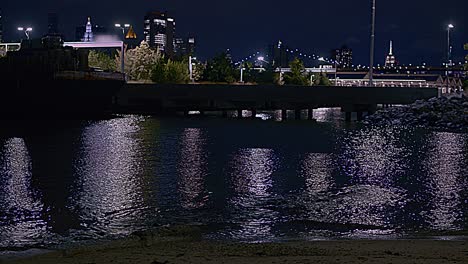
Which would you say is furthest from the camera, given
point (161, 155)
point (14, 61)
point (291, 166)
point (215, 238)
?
point (14, 61)

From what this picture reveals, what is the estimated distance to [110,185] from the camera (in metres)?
23.2

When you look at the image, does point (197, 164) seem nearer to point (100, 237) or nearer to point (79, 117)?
point (100, 237)

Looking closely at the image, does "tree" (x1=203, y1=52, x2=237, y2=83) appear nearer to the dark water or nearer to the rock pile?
the rock pile

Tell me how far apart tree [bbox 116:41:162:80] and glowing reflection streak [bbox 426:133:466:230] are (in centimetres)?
7877

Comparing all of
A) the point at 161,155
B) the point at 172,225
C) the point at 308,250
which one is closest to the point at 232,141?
the point at 161,155

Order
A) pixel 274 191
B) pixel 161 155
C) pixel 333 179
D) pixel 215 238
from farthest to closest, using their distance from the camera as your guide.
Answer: pixel 161 155, pixel 333 179, pixel 274 191, pixel 215 238

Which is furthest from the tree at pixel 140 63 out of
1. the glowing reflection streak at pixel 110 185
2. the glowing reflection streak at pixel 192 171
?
the glowing reflection streak at pixel 110 185

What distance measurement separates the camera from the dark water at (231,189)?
1625 cm

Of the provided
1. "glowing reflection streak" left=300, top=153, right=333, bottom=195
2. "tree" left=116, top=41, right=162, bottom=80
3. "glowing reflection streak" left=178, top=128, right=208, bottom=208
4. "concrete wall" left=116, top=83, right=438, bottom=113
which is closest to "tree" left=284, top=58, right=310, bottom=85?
"tree" left=116, top=41, right=162, bottom=80

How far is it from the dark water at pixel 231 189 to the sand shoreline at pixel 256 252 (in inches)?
50.7

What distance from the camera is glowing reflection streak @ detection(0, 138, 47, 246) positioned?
15.3 meters

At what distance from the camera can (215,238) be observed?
15008mm

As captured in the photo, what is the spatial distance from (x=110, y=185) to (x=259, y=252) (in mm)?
11867

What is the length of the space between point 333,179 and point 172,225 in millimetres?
10828
